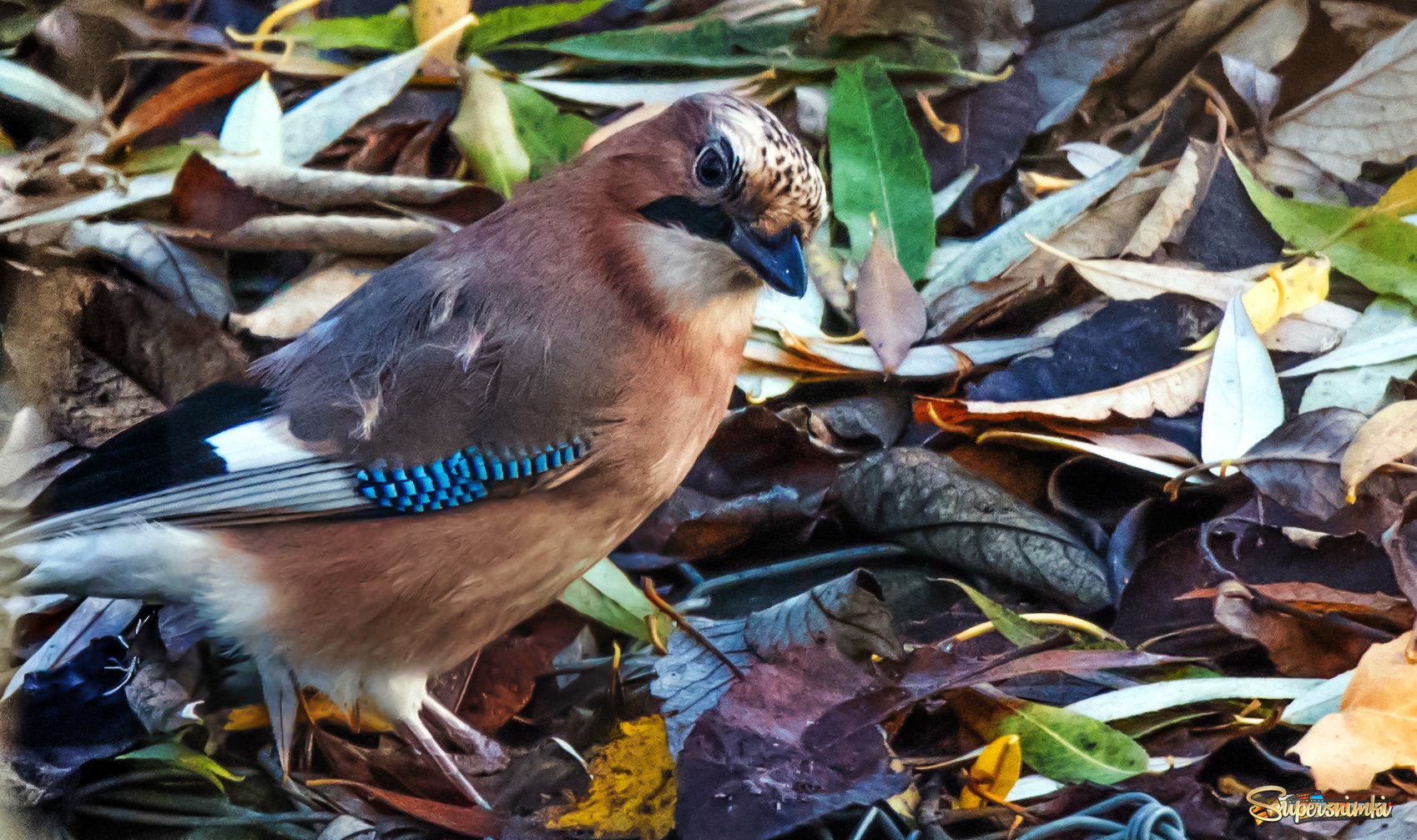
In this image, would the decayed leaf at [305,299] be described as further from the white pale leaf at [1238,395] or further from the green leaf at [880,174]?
the white pale leaf at [1238,395]

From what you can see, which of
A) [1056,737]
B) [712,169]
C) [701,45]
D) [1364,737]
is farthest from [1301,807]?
[701,45]


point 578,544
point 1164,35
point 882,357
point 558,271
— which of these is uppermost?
point 1164,35

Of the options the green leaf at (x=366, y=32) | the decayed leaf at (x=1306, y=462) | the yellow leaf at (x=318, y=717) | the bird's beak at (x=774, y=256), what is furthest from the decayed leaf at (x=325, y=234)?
the decayed leaf at (x=1306, y=462)

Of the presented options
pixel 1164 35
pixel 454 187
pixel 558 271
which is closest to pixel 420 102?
pixel 454 187

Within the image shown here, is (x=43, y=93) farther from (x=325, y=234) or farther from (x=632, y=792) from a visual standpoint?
(x=632, y=792)

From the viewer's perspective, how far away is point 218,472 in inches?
57.4

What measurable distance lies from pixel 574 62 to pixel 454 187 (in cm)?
28

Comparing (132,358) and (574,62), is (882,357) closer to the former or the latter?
(574,62)

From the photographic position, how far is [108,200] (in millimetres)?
1578

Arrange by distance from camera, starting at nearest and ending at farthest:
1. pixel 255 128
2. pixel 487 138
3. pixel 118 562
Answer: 1. pixel 118 562
2. pixel 255 128
3. pixel 487 138

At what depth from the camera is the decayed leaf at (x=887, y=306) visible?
1662mm

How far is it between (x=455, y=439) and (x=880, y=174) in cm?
73

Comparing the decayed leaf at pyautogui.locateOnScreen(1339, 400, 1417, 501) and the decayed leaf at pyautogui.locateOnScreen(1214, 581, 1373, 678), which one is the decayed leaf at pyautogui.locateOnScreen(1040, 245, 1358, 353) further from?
the decayed leaf at pyautogui.locateOnScreen(1214, 581, 1373, 678)

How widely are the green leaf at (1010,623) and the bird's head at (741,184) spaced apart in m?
0.43
